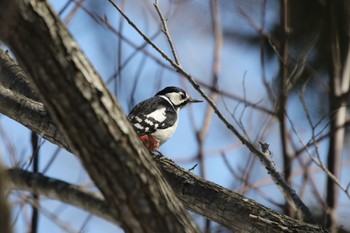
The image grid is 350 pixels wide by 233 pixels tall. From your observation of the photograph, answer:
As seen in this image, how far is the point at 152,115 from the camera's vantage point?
577cm

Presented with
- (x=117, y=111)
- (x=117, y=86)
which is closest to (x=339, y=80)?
(x=117, y=86)

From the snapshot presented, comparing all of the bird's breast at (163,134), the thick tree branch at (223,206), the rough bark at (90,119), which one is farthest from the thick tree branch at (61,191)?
the bird's breast at (163,134)

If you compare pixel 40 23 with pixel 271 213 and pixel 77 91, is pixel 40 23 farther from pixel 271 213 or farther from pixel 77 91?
pixel 271 213

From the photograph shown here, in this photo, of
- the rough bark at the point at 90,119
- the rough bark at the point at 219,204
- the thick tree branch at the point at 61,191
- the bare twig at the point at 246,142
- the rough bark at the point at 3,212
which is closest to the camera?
the rough bark at the point at 3,212

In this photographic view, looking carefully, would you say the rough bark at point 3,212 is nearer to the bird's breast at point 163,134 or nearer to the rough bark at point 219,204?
the rough bark at point 219,204

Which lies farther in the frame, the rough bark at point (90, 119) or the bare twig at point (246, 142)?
the bare twig at point (246, 142)

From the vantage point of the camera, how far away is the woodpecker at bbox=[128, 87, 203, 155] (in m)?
5.50

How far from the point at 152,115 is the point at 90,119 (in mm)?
3389

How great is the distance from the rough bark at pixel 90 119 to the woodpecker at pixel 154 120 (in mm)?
2633

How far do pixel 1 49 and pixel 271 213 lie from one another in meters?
2.60

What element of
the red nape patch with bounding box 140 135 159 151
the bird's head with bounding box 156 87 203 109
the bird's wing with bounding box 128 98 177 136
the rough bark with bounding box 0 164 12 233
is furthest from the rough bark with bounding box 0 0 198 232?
the bird's head with bounding box 156 87 203 109

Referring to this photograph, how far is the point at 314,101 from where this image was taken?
696cm

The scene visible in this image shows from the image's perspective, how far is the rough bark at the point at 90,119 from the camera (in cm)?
229

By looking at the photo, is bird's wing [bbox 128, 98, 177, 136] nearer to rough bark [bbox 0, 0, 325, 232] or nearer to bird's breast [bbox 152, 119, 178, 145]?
bird's breast [bbox 152, 119, 178, 145]
